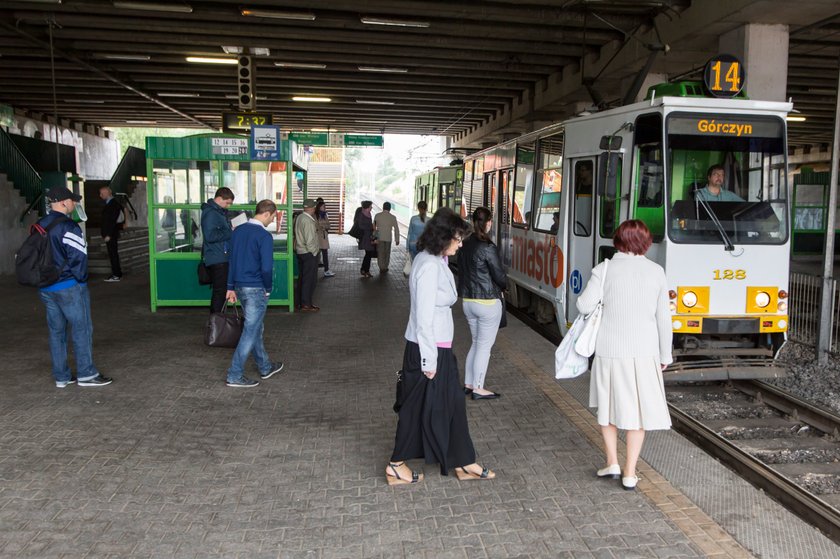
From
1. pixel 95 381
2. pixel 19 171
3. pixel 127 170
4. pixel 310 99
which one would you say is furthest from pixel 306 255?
pixel 127 170

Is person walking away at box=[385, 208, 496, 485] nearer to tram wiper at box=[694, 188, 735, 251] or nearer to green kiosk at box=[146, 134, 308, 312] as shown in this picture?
tram wiper at box=[694, 188, 735, 251]

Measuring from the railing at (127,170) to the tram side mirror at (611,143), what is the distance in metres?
18.4

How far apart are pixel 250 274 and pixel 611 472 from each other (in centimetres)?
384

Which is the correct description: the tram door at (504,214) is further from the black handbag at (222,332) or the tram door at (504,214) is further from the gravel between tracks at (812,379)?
the black handbag at (222,332)

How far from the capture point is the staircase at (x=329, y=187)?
3928 cm

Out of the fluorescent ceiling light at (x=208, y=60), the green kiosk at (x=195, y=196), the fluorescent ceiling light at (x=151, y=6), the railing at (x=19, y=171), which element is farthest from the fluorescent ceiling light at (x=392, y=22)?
the railing at (x=19, y=171)

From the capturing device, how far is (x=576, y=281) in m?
8.77

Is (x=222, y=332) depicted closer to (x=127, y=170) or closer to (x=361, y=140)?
(x=127, y=170)

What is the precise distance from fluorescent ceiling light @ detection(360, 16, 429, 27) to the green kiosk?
3.01 metres

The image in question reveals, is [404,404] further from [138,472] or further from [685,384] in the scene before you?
[685,384]

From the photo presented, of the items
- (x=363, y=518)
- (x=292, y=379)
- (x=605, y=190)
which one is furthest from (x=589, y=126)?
(x=363, y=518)

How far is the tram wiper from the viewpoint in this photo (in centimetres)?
709

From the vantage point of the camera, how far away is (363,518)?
14.0 feet

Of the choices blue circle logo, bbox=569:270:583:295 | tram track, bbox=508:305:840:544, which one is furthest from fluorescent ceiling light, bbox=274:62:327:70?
tram track, bbox=508:305:840:544
